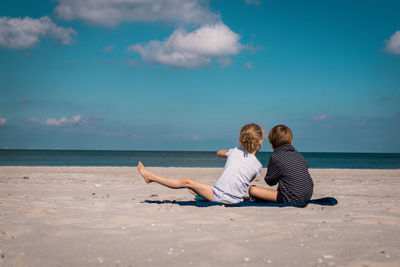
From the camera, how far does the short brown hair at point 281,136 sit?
4.86m

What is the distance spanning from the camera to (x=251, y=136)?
4656mm

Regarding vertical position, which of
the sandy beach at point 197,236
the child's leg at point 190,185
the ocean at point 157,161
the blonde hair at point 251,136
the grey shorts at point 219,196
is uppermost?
the blonde hair at point 251,136

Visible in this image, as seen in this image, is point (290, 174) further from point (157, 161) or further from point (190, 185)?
point (157, 161)

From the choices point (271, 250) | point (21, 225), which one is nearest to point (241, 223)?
point (271, 250)

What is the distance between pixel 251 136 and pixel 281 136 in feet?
1.79

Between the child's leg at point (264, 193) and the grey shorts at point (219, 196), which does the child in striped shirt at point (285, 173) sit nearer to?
the child's leg at point (264, 193)

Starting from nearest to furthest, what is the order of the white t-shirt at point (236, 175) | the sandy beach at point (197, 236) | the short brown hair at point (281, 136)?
the sandy beach at point (197, 236) < the white t-shirt at point (236, 175) < the short brown hair at point (281, 136)

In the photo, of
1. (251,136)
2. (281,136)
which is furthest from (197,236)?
(281,136)

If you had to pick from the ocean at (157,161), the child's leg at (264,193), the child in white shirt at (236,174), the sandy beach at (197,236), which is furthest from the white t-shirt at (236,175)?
the ocean at (157,161)

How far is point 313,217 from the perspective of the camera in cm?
402

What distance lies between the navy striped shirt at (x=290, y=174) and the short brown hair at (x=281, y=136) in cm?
9

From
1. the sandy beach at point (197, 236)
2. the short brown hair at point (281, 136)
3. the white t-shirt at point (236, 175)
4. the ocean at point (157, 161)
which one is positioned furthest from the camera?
the ocean at point (157, 161)

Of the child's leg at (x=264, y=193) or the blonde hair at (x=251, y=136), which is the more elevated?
the blonde hair at (x=251, y=136)

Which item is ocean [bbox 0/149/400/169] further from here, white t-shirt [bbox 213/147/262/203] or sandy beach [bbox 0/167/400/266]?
sandy beach [bbox 0/167/400/266]
